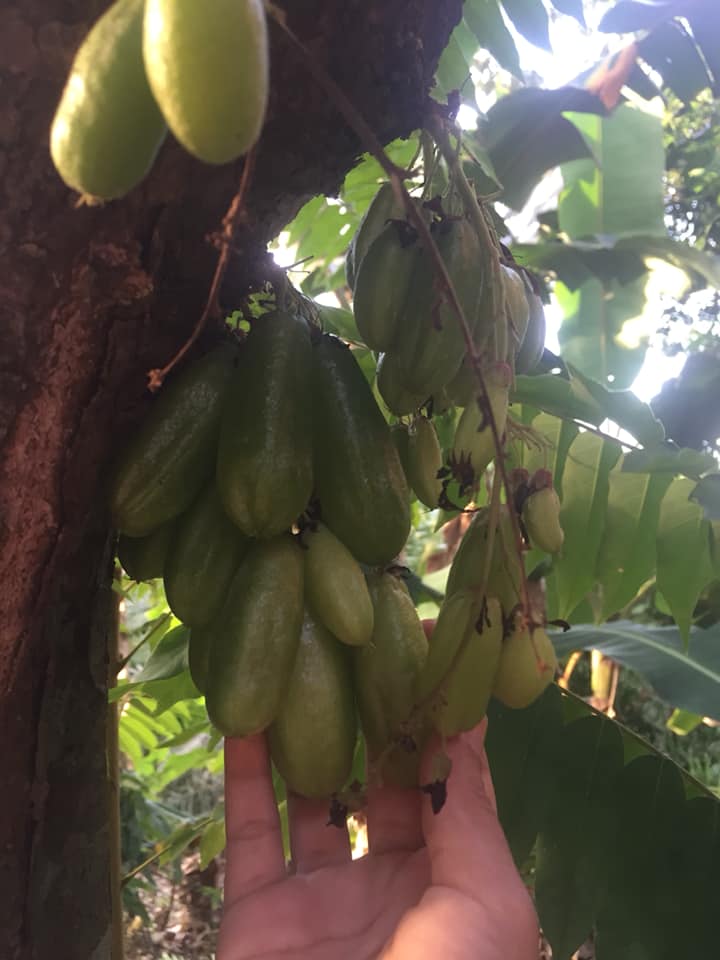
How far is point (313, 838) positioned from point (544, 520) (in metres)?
0.49

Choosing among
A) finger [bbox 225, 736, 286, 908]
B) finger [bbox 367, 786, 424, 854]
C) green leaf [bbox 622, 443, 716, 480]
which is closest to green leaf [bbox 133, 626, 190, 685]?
finger [bbox 225, 736, 286, 908]

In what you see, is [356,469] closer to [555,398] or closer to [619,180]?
[555,398]

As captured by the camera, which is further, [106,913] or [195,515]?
[106,913]

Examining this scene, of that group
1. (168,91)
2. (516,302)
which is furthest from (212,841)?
(168,91)

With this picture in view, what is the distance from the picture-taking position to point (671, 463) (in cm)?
120

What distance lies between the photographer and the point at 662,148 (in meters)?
3.24

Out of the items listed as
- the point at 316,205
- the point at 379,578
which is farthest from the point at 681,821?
the point at 316,205

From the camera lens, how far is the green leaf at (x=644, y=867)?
120cm

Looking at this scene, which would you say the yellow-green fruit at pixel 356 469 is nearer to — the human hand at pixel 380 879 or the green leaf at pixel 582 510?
the human hand at pixel 380 879

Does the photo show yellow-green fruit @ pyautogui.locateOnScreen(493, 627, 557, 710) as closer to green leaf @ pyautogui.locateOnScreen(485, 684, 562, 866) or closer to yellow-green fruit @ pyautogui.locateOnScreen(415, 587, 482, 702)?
yellow-green fruit @ pyautogui.locateOnScreen(415, 587, 482, 702)

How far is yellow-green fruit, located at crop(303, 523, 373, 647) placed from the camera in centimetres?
82

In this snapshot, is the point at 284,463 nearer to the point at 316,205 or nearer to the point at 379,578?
the point at 379,578

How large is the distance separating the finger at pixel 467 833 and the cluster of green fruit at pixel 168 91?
2.28 feet

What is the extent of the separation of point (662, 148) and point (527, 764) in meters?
2.78
